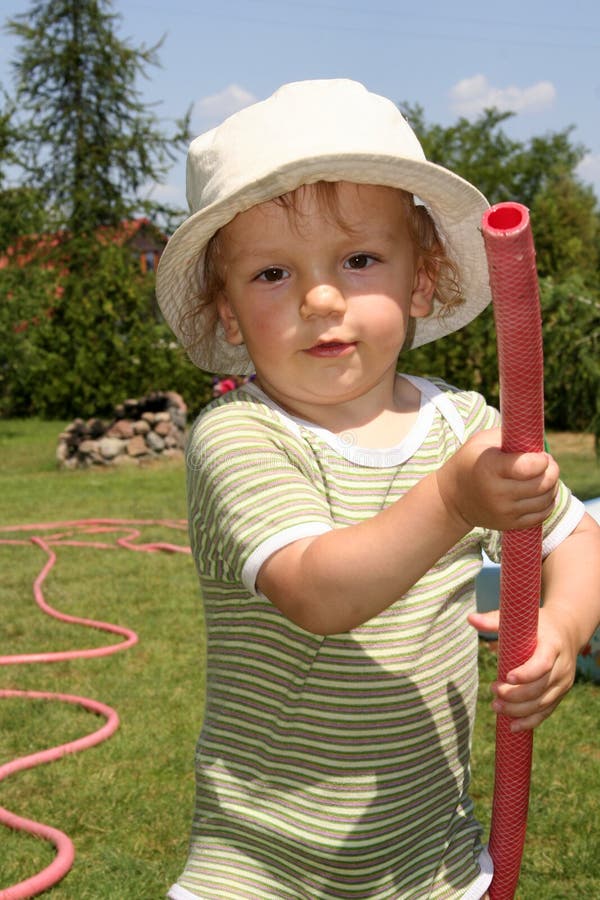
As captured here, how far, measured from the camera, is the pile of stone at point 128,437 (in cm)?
1401

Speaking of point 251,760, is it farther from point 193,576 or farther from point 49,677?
point 193,576

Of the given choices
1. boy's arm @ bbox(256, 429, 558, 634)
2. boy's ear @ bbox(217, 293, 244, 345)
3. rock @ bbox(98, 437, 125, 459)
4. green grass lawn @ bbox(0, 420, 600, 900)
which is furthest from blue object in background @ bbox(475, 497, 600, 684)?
rock @ bbox(98, 437, 125, 459)

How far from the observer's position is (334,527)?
151 centimetres

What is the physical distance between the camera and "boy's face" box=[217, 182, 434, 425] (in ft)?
5.30

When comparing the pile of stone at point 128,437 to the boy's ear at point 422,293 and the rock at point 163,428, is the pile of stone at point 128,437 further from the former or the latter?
the boy's ear at point 422,293

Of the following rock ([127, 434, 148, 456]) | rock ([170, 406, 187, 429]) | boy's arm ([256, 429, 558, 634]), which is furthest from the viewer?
rock ([170, 406, 187, 429])

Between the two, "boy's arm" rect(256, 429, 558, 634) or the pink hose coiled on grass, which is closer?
"boy's arm" rect(256, 429, 558, 634)

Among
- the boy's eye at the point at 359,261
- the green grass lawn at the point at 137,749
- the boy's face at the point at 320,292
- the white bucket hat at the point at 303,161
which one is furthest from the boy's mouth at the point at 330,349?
the green grass lawn at the point at 137,749

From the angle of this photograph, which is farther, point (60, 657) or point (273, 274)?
point (60, 657)

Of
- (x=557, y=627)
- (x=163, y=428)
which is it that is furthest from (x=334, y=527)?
(x=163, y=428)

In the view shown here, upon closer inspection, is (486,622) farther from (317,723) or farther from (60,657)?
(60,657)

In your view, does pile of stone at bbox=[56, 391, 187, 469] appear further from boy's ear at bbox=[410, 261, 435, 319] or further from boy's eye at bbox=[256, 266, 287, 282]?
boy's eye at bbox=[256, 266, 287, 282]

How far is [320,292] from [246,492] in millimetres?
320

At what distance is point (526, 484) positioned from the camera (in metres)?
1.21
